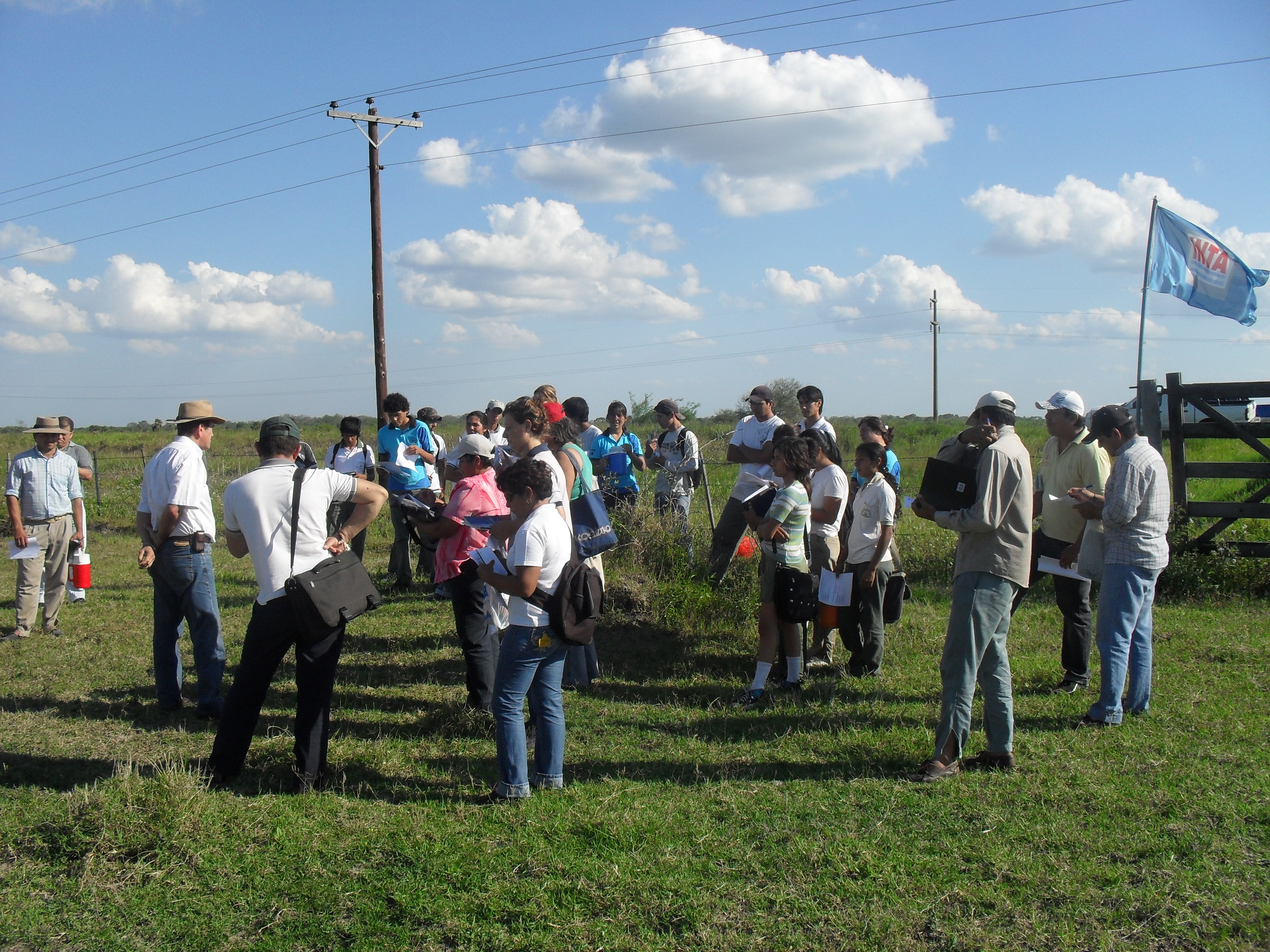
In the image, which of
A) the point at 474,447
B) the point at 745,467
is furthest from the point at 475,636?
the point at 745,467

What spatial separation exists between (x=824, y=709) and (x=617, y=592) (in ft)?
9.47

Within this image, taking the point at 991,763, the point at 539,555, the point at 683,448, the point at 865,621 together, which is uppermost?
the point at 683,448

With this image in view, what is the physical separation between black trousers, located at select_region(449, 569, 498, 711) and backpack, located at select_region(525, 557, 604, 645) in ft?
4.85

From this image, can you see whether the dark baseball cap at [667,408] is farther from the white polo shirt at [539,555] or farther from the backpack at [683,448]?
the white polo shirt at [539,555]

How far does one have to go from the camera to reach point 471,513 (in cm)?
550

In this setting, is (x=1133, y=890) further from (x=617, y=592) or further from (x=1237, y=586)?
(x=1237, y=586)

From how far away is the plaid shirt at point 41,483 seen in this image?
26.8ft

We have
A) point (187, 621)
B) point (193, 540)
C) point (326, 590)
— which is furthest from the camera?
point (187, 621)

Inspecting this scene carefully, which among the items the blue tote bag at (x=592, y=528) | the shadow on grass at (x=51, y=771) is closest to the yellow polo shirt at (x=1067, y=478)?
the blue tote bag at (x=592, y=528)

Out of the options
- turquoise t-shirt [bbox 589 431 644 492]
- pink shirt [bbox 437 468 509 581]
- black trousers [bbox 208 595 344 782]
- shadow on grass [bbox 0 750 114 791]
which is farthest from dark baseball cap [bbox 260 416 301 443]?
turquoise t-shirt [bbox 589 431 644 492]

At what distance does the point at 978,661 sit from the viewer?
443cm

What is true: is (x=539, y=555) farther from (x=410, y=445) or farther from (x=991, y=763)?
(x=410, y=445)

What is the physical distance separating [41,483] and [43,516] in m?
0.32

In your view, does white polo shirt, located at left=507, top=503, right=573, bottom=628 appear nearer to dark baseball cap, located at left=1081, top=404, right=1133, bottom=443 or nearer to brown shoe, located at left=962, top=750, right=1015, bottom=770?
brown shoe, located at left=962, top=750, right=1015, bottom=770
